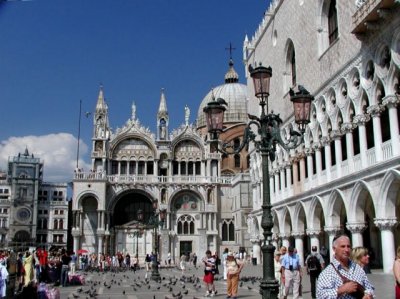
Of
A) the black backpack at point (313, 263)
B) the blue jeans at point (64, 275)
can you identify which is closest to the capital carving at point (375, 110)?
the black backpack at point (313, 263)

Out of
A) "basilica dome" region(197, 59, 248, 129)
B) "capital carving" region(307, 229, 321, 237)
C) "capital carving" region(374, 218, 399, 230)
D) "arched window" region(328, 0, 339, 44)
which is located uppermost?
"basilica dome" region(197, 59, 248, 129)

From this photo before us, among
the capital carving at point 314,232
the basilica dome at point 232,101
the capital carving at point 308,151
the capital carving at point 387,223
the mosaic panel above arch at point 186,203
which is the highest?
the basilica dome at point 232,101

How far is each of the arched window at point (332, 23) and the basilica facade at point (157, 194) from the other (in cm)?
2039

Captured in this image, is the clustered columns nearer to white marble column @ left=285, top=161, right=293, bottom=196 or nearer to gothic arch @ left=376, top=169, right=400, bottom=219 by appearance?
white marble column @ left=285, top=161, right=293, bottom=196

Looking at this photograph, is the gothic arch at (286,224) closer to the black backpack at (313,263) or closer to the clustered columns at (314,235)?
the clustered columns at (314,235)

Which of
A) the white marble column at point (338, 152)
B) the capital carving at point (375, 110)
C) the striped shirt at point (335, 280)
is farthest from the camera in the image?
the white marble column at point (338, 152)

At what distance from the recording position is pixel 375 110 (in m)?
18.3

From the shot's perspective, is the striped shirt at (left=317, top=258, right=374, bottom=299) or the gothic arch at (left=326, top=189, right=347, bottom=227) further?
the gothic arch at (left=326, top=189, right=347, bottom=227)

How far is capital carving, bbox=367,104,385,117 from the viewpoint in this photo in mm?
18089

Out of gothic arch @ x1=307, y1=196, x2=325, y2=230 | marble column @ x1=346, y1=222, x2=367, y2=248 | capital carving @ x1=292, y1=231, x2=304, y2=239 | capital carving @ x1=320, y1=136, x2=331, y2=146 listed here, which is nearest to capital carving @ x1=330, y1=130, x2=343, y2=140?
capital carving @ x1=320, y1=136, x2=331, y2=146

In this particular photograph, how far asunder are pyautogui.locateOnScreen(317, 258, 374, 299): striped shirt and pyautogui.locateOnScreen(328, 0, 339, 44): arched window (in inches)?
771

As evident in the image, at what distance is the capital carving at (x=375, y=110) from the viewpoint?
712 inches

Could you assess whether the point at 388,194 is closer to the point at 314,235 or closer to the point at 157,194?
the point at 314,235

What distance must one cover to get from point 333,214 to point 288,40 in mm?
11318
